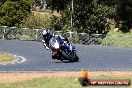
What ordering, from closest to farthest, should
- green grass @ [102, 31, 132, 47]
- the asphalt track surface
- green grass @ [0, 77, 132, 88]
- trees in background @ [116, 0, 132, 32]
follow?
green grass @ [0, 77, 132, 88] < the asphalt track surface < green grass @ [102, 31, 132, 47] < trees in background @ [116, 0, 132, 32]

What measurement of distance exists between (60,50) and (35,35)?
694 inches

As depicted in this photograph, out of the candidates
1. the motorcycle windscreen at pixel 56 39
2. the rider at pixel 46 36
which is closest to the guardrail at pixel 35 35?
the motorcycle windscreen at pixel 56 39

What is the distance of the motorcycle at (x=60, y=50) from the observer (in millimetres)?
21047

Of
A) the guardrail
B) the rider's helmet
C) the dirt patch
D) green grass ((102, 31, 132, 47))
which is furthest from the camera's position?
the guardrail

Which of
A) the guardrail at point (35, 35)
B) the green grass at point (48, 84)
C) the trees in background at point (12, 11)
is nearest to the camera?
the green grass at point (48, 84)

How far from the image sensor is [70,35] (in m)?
36.8

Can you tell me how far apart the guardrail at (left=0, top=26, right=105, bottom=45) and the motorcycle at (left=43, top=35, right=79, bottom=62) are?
13.2 m

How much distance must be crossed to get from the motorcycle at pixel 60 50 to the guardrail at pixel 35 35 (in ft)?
43.3

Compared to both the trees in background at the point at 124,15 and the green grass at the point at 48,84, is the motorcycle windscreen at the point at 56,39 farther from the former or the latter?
the trees in background at the point at 124,15

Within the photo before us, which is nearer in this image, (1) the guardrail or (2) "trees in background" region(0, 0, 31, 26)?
(1) the guardrail

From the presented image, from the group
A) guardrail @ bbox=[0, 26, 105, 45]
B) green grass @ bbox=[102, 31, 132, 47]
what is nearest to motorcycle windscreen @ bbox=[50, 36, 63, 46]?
green grass @ bbox=[102, 31, 132, 47]

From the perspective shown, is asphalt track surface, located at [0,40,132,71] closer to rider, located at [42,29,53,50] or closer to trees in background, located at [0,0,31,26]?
Result: rider, located at [42,29,53,50]

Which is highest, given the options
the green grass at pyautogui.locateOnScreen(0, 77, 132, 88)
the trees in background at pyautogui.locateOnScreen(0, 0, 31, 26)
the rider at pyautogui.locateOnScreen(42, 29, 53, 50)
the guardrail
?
the rider at pyautogui.locateOnScreen(42, 29, 53, 50)

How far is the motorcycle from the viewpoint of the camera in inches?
829
